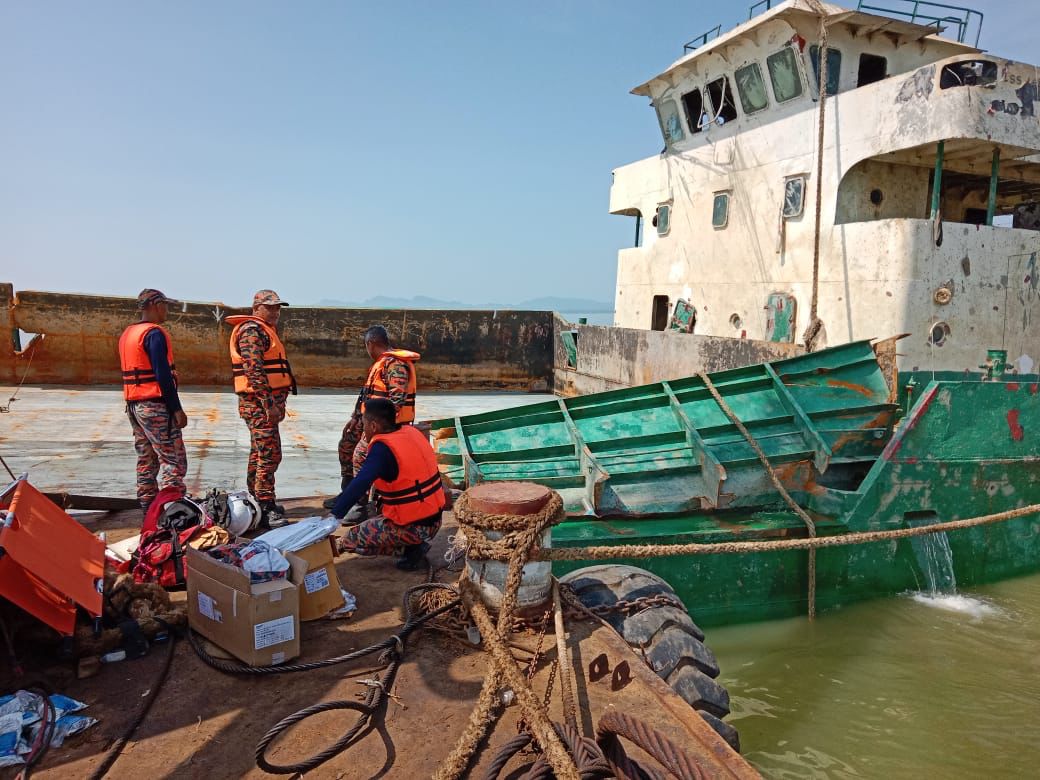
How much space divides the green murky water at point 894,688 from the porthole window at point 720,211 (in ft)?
26.1

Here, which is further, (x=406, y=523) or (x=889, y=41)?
(x=889, y=41)

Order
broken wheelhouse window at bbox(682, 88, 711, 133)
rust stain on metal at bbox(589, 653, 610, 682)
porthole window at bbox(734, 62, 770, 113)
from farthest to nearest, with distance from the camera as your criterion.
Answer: broken wheelhouse window at bbox(682, 88, 711, 133), porthole window at bbox(734, 62, 770, 113), rust stain on metal at bbox(589, 653, 610, 682)

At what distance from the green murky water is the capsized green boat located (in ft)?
1.13

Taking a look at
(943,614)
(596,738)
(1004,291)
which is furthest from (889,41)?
(596,738)

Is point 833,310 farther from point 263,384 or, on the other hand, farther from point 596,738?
point 596,738

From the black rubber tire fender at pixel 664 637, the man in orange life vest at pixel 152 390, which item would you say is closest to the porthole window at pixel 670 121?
the man in orange life vest at pixel 152 390

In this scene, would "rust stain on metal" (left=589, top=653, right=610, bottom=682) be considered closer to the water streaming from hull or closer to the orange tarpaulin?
the orange tarpaulin

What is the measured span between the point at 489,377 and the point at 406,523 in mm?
11792

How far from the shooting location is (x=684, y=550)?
343 cm

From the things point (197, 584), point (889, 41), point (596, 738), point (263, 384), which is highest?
point (889, 41)

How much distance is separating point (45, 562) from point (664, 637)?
2.88m

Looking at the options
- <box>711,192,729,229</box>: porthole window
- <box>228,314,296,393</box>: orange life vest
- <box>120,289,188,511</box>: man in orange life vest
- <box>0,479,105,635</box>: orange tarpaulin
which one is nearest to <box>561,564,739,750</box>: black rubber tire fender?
<box>0,479,105,635</box>: orange tarpaulin

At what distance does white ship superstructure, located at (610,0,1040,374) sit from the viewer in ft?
29.9

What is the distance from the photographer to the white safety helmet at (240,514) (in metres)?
4.36
